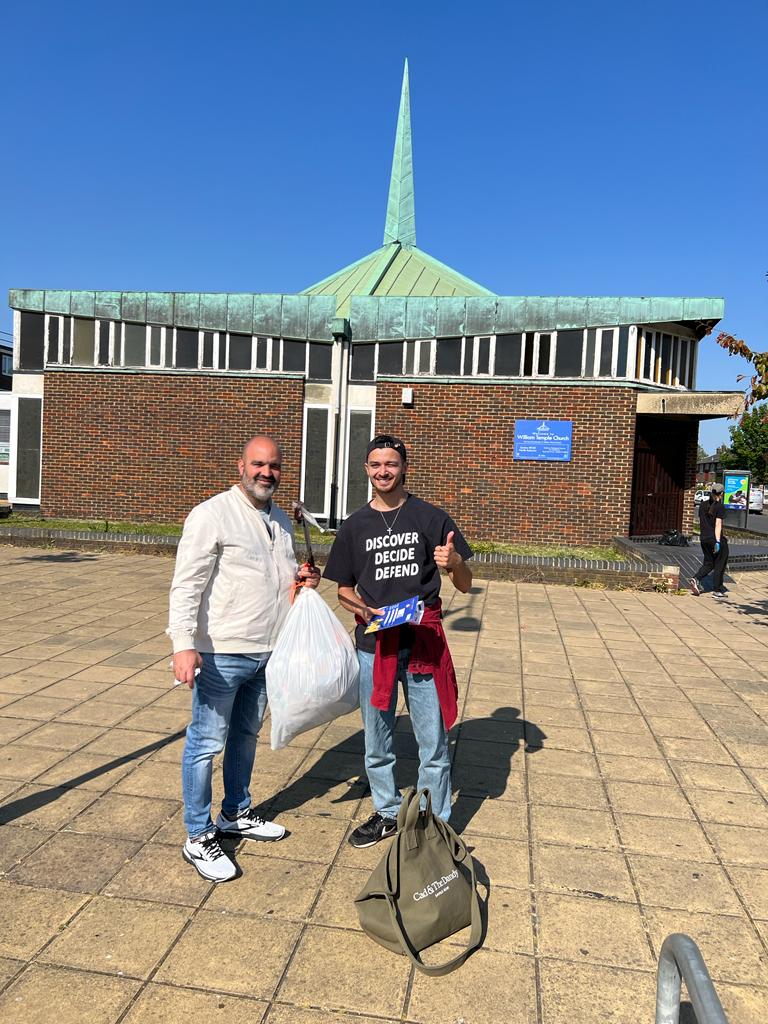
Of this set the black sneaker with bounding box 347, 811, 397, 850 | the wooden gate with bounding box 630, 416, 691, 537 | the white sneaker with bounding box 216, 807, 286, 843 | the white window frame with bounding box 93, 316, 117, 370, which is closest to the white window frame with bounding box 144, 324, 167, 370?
the white window frame with bounding box 93, 316, 117, 370

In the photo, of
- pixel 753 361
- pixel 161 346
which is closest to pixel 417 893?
pixel 753 361

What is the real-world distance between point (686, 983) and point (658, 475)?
1645 centimetres

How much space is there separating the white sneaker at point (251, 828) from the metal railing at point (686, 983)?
76.4 inches

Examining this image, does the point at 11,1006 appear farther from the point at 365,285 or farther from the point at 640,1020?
the point at 365,285

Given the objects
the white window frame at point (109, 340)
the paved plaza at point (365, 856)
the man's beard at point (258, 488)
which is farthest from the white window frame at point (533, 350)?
the man's beard at point (258, 488)

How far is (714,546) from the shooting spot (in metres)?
11.7

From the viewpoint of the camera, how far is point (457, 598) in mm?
10562

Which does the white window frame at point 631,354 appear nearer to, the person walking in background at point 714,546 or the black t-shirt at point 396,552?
the person walking in background at point 714,546

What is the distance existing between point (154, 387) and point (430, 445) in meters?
6.69

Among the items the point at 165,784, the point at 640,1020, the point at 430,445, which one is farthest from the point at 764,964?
the point at 430,445

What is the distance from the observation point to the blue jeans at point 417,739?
132 inches

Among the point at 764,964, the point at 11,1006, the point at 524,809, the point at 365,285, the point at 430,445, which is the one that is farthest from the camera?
the point at 365,285

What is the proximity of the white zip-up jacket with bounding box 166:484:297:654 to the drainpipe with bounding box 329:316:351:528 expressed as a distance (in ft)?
44.6

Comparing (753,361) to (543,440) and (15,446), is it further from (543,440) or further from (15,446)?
(15,446)
